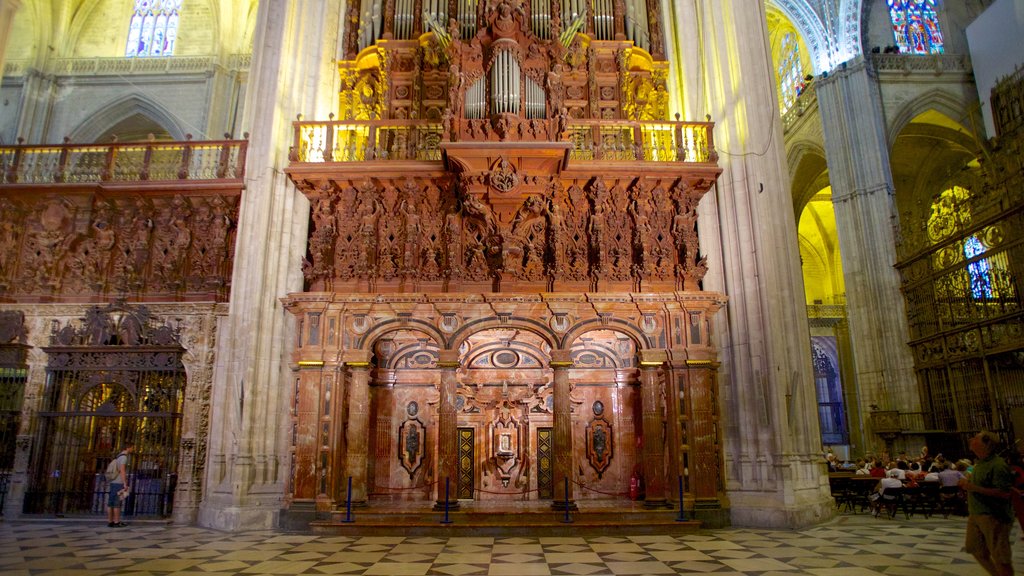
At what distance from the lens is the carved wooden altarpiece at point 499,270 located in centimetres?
992

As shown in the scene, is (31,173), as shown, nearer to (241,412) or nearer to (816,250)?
(241,412)

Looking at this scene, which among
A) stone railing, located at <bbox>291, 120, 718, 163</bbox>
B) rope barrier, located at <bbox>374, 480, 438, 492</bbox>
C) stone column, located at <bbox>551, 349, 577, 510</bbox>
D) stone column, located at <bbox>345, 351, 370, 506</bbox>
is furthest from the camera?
rope barrier, located at <bbox>374, 480, 438, 492</bbox>

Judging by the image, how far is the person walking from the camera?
9.58 metres

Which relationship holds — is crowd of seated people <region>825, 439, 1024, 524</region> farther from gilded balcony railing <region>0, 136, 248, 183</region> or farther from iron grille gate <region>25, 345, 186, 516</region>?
gilded balcony railing <region>0, 136, 248, 183</region>

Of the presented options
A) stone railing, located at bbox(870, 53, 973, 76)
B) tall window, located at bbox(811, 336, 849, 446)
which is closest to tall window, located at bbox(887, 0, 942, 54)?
stone railing, located at bbox(870, 53, 973, 76)

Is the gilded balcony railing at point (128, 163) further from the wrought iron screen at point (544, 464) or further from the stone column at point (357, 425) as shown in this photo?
the wrought iron screen at point (544, 464)

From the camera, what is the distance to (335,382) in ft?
32.6

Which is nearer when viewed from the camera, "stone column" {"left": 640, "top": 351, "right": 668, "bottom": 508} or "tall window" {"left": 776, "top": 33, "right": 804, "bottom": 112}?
"stone column" {"left": 640, "top": 351, "right": 668, "bottom": 508}

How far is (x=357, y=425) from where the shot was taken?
32.8 feet

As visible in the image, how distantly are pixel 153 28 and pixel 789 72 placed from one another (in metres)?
23.3

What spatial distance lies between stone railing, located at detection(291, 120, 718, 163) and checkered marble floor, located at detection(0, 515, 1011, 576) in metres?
6.24

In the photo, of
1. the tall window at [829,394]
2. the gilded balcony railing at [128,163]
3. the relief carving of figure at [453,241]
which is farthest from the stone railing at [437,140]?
the tall window at [829,394]

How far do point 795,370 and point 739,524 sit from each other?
261 centimetres

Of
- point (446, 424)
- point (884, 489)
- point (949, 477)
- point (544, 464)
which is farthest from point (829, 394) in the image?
point (446, 424)
